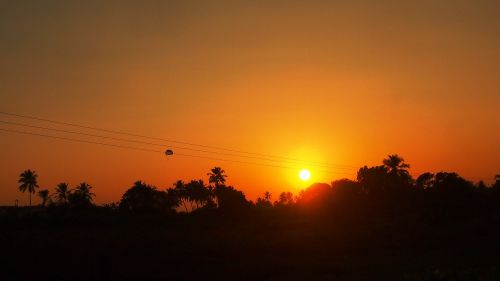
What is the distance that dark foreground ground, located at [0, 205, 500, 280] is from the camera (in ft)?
132

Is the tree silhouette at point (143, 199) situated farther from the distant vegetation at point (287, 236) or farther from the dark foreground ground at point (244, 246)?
the dark foreground ground at point (244, 246)

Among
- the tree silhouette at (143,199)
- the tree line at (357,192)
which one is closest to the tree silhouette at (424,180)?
the tree line at (357,192)

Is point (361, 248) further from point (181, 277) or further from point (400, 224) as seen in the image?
point (181, 277)

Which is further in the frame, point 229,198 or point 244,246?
point 229,198

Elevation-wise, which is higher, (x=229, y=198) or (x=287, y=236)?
(x=229, y=198)

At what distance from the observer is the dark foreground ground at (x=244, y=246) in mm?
40156

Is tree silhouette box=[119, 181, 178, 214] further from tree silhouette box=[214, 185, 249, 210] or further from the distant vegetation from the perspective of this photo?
tree silhouette box=[214, 185, 249, 210]

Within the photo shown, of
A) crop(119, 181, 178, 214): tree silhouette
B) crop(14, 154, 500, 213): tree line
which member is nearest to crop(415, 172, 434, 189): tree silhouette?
crop(14, 154, 500, 213): tree line

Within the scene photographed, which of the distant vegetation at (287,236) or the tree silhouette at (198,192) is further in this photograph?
the tree silhouette at (198,192)

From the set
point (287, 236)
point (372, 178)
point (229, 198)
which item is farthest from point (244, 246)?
point (372, 178)

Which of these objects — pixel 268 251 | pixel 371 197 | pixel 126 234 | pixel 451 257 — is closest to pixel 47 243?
pixel 126 234

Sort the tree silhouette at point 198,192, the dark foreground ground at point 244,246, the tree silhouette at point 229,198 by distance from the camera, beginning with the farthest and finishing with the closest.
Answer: the tree silhouette at point 198,192
the tree silhouette at point 229,198
the dark foreground ground at point 244,246

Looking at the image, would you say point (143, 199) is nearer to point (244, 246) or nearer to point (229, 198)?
point (229, 198)

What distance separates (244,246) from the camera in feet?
171
